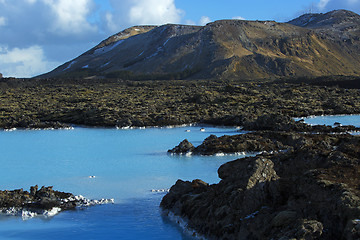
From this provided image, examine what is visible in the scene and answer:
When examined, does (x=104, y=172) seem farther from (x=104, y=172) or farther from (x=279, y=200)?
(x=279, y=200)

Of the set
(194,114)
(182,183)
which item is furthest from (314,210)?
(194,114)

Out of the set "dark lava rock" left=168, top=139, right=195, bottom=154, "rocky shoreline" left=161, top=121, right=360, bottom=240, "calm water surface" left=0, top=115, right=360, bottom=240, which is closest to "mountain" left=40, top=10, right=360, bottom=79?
"calm water surface" left=0, top=115, right=360, bottom=240

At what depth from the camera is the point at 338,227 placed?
7836 millimetres

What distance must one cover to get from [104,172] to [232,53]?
138 meters

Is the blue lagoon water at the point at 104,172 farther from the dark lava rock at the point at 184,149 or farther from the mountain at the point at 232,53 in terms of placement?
the mountain at the point at 232,53

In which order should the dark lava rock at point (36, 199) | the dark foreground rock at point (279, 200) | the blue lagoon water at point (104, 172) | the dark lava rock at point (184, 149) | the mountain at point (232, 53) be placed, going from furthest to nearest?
1. the mountain at point (232, 53)
2. the dark lava rock at point (184, 149)
3. the dark lava rock at point (36, 199)
4. the blue lagoon water at point (104, 172)
5. the dark foreground rock at point (279, 200)

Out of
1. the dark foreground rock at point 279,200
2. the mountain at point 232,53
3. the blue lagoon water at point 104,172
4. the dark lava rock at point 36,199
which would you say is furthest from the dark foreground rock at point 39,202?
the mountain at point 232,53

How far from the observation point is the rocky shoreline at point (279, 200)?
7.91m

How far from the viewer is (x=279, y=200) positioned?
9.54 metres

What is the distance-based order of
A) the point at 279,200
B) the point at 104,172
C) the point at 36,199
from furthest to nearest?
the point at 104,172 → the point at 36,199 → the point at 279,200

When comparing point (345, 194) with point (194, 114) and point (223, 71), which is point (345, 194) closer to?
point (194, 114)

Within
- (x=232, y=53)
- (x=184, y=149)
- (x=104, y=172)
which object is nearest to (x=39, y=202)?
(x=104, y=172)

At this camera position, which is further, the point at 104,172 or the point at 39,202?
the point at 104,172

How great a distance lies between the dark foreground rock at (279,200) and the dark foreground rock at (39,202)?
251 centimetres
